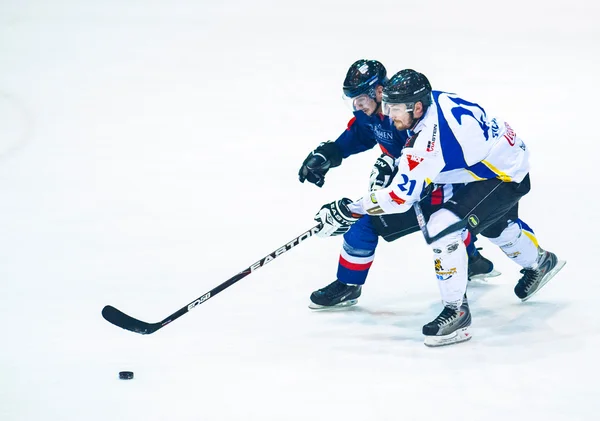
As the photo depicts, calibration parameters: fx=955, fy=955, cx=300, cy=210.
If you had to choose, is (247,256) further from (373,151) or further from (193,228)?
(373,151)

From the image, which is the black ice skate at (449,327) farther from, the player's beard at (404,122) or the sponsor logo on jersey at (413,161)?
the player's beard at (404,122)

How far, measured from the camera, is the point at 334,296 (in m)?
4.17

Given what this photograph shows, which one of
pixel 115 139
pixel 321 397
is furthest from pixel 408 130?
pixel 115 139

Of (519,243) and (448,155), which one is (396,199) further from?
(519,243)

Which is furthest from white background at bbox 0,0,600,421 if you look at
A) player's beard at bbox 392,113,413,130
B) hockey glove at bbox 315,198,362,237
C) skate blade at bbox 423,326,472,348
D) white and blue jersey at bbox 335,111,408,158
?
player's beard at bbox 392,113,413,130

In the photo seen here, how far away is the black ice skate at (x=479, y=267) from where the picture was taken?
14.6 feet

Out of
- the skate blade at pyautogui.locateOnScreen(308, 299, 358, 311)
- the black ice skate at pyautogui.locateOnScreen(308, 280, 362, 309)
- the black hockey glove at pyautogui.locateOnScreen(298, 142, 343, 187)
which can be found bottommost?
the skate blade at pyautogui.locateOnScreen(308, 299, 358, 311)

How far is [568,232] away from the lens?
16.1 feet

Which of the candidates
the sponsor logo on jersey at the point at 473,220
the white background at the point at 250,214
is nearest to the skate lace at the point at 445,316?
the white background at the point at 250,214

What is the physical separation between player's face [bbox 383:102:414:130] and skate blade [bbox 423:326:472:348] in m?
0.83

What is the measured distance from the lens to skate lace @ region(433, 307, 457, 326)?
12.3 feet

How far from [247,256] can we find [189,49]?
2.99 m

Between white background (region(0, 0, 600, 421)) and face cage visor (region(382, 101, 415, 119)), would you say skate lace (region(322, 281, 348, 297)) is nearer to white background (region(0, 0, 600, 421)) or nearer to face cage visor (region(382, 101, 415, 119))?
white background (region(0, 0, 600, 421))

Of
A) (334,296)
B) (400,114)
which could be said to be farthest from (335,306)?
(400,114)
